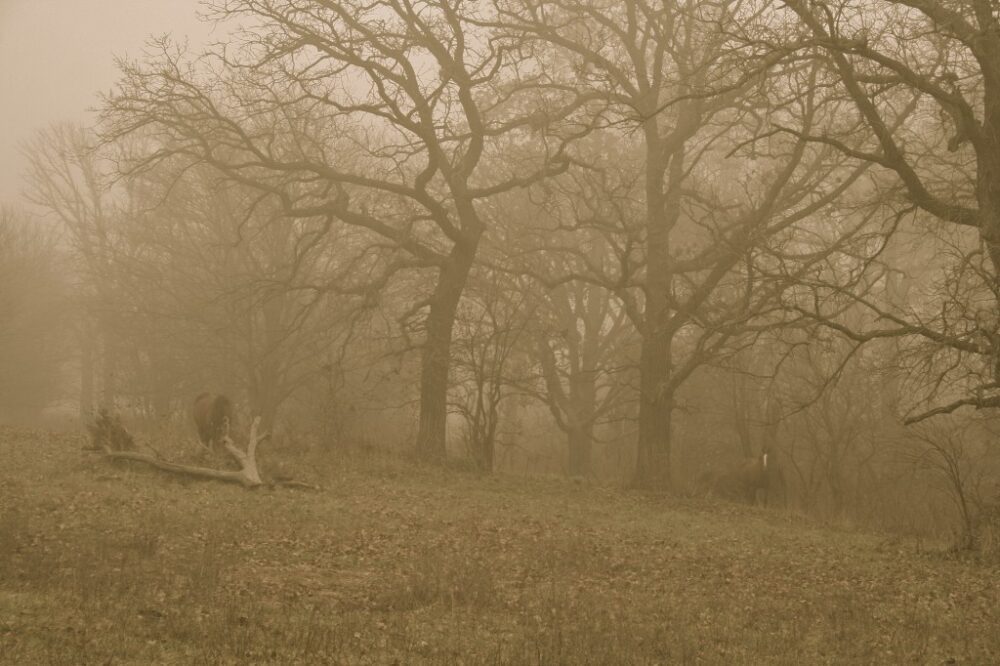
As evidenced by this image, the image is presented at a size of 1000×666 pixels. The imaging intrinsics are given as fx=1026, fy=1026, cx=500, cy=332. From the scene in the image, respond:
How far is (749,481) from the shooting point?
68.2 feet

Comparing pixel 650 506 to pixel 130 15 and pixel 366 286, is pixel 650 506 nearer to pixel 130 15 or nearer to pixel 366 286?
pixel 366 286

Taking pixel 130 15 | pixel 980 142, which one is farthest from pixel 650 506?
pixel 130 15

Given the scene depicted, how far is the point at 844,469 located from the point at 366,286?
12.2m

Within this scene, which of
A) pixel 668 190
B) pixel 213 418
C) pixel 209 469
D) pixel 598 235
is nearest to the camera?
pixel 209 469

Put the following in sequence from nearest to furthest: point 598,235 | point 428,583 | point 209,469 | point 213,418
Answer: point 428,583 → point 209,469 → point 213,418 → point 598,235

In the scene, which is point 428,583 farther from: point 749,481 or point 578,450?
point 578,450

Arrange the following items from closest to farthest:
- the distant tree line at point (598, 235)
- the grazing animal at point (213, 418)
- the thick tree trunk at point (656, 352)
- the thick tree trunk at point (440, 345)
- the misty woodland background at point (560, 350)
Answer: the misty woodland background at point (560, 350) < the distant tree line at point (598, 235) < the grazing animal at point (213, 418) < the thick tree trunk at point (656, 352) < the thick tree trunk at point (440, 345)

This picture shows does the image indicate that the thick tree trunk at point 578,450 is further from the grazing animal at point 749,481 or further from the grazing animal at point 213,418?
the grazing animal at point 213,418

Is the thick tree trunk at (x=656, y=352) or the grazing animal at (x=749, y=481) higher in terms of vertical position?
the thick tree trunk at (x=656, y=352)

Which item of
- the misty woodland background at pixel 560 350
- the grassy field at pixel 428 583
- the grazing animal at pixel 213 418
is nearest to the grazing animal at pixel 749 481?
the misty woodland background at pixel 560 350

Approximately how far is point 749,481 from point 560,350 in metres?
8.33

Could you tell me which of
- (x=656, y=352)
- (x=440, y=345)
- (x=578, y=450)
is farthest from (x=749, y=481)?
(x=440, y=345)

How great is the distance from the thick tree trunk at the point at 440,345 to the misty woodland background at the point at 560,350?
0.06 m

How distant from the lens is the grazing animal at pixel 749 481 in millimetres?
20703
